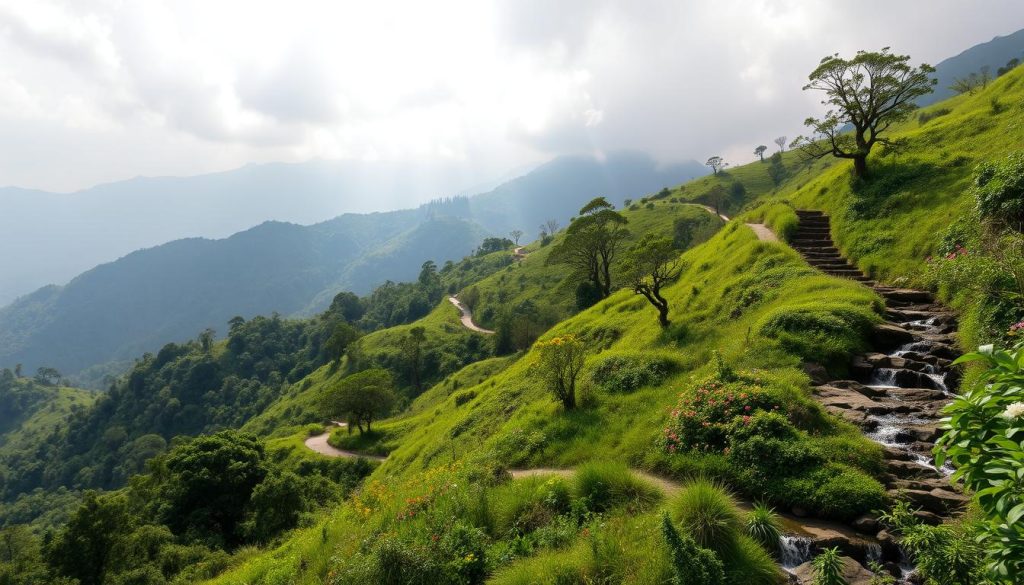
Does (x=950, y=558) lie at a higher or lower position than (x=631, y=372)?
higher

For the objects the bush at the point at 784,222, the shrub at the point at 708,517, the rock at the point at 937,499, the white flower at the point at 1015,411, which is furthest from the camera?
the bush at the point at 784,222

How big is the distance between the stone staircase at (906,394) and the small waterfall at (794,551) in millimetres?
1239

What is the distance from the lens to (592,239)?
179ft

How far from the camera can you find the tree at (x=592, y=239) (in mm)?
53531

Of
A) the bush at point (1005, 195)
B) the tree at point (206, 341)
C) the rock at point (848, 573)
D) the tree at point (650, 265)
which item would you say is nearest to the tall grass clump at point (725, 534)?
the rock at point (848, 573)

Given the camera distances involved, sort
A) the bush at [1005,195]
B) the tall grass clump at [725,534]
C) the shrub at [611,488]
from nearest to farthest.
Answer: the tall grass clump at [725,534]
the shrub at [611,488]
the bush at [1005,195]

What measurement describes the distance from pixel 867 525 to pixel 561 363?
9827 mm

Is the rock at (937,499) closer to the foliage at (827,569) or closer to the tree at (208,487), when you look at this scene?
the foliage at (827,569)

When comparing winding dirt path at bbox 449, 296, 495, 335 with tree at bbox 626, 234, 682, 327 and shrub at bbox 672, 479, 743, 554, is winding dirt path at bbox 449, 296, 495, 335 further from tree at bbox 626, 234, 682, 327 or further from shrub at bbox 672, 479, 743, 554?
shrub at bbox 672, 479, 743, 554

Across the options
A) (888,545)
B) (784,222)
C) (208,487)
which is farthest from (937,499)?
(208,487)

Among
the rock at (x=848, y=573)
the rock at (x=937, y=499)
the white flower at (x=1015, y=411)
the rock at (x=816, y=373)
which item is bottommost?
the rock at (x=937, y=499)

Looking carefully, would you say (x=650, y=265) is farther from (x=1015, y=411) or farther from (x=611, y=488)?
(x=1015, y=411)

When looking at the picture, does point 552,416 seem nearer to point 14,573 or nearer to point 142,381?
point 14,573

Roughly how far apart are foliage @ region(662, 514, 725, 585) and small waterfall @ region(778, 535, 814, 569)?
2174 millimetres
